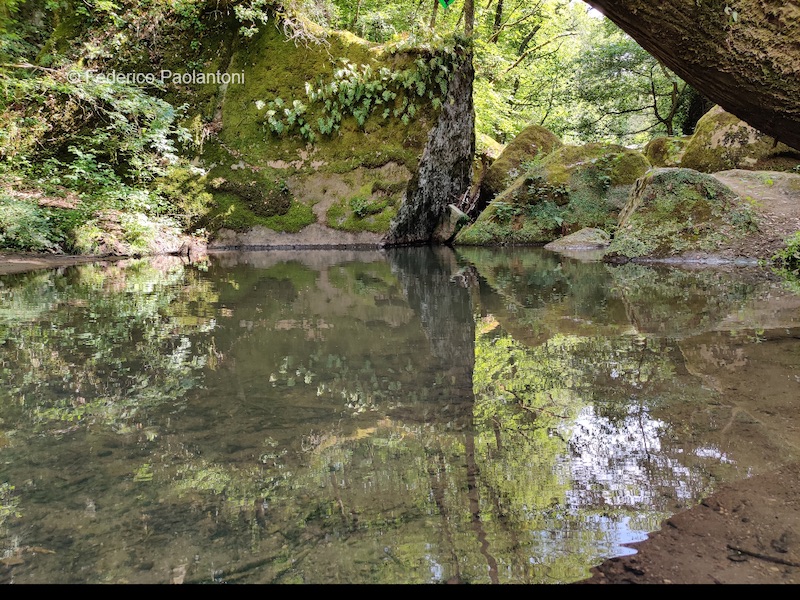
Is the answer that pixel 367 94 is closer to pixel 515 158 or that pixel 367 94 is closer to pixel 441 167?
pixel 441 167

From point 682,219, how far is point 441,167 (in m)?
5.19

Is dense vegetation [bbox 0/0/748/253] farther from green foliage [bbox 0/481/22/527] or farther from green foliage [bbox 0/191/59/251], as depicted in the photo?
green foliage [bbox 0/481/22/527]

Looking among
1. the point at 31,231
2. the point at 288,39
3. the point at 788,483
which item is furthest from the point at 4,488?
the point at 288,39

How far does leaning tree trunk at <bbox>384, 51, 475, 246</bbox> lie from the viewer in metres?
10.9

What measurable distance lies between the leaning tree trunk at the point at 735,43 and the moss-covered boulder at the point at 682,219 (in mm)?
5561

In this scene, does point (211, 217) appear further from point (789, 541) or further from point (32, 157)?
point (789, 541)

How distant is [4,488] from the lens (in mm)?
1438

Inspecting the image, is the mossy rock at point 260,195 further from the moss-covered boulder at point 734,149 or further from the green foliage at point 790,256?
the moss-covered boulder at point 734,149

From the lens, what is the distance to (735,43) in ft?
7.34

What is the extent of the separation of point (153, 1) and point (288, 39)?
2.96 m

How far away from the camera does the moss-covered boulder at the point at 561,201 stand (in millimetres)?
11219

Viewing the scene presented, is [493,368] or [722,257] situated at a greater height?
[722,257]

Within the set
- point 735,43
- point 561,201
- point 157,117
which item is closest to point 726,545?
point 735,43

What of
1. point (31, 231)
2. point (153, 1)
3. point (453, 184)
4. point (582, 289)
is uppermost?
point (153, 1)
